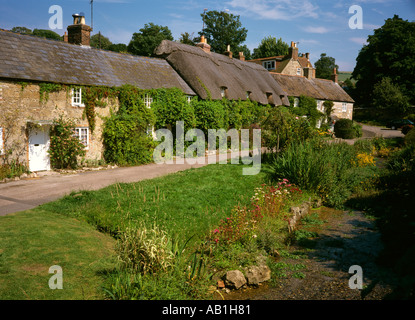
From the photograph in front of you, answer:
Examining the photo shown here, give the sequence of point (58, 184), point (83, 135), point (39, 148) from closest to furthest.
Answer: point (58, 184) → point (39, 148) → point (83, 135)

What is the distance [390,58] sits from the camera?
4788cm

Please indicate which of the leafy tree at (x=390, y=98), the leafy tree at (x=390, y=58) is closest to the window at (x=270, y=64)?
the leafy tree at (x=390, y=98)

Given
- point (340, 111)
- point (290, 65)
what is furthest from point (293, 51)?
point (340, 111)

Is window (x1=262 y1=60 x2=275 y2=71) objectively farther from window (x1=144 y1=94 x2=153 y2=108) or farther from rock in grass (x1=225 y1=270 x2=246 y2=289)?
rock in grass (x1=225 y1=270 x2=246 y2=289)

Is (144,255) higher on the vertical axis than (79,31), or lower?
lower

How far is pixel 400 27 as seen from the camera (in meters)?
48.4

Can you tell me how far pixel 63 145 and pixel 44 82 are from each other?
3.06 meters

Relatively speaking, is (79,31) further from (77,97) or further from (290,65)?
(290,65)

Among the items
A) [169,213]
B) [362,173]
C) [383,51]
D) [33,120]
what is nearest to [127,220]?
[169,213]

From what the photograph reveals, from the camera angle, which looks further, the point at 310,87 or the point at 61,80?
the point at 310,87

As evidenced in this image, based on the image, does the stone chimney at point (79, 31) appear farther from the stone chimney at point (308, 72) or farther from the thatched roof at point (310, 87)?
the stone chimney at point (308, 72)

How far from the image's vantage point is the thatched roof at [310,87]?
38.3 meters

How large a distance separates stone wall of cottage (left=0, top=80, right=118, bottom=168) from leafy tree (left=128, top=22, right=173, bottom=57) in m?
36.6

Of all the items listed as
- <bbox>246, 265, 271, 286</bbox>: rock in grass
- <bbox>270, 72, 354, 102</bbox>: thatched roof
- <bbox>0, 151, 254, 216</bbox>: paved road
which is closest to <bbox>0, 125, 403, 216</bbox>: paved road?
<bbox>0, 151, 254, 216</bbox>: paved road
